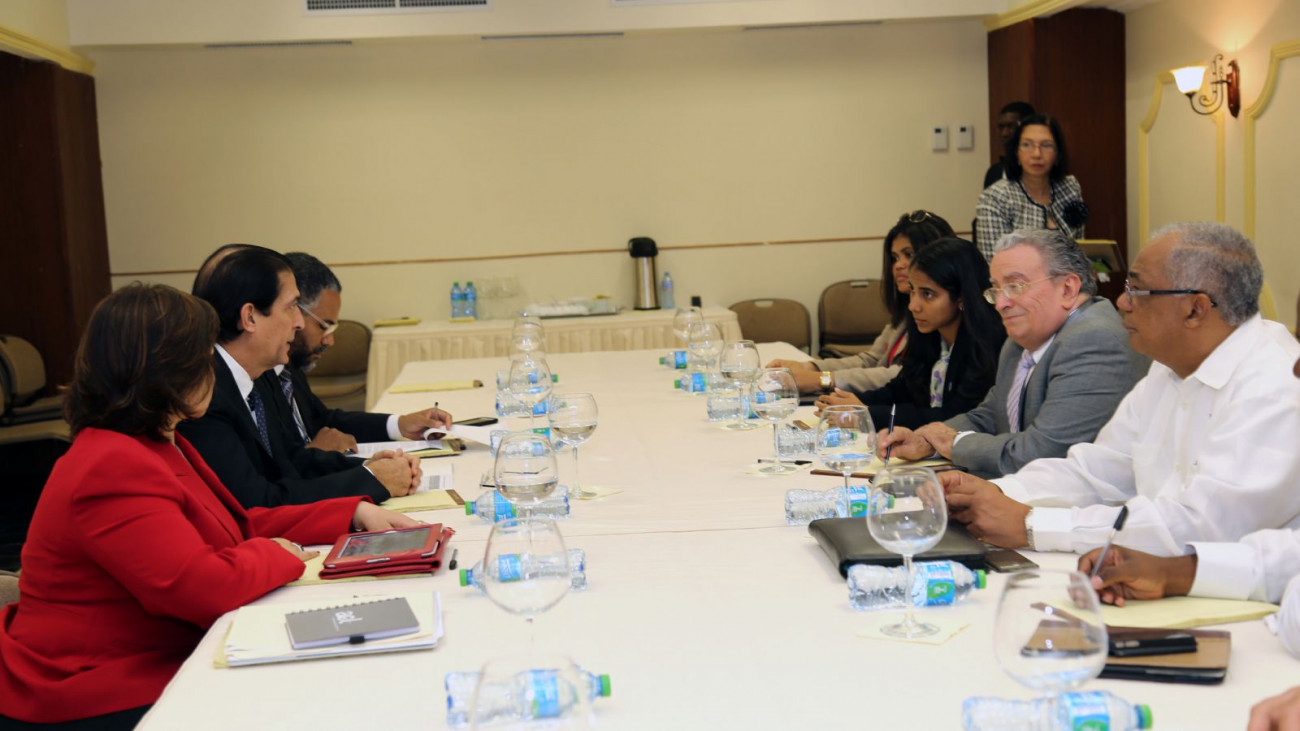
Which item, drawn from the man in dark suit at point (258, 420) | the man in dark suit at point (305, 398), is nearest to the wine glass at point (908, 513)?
the man in dark suit at point (258, 420)

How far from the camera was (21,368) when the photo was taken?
6.41 metres

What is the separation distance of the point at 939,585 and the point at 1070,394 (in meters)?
1.26

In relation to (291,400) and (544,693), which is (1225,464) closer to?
(544,693)

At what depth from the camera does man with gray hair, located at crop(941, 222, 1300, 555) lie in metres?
1.99

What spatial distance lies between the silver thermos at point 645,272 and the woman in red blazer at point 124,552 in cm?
585

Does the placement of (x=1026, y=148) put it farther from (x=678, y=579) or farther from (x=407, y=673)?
(x=407, y=673)

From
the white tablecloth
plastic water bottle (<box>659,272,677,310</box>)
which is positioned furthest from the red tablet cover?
plastic water bottle (<box>659,272,677,310</box>)

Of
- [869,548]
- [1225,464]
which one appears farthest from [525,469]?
[1225,464]

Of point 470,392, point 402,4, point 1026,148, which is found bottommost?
point 470,392

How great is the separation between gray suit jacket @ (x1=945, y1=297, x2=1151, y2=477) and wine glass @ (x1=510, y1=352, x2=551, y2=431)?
1137mm

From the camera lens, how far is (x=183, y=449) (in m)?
2.23

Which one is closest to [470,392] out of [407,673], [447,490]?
[447,490]

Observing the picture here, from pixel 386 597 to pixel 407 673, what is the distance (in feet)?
0.80

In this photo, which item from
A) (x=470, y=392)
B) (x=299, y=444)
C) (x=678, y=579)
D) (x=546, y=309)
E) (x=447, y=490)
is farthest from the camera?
(x=546, y=309)
